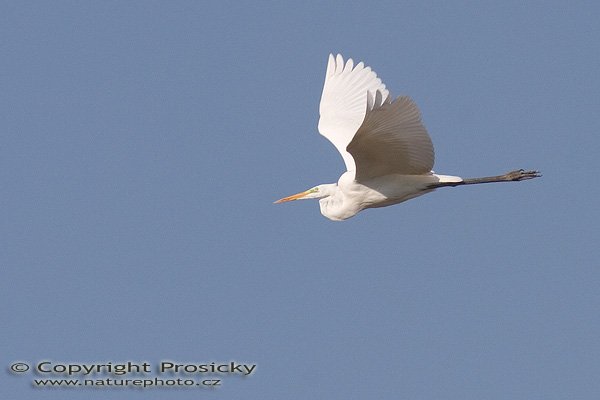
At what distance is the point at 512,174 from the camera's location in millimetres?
13531

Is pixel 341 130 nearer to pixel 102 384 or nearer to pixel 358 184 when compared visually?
pixel 358 184

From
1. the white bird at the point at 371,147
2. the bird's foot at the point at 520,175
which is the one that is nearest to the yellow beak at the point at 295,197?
the white bird at the point at 371,147

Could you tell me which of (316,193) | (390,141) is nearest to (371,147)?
(390,141)

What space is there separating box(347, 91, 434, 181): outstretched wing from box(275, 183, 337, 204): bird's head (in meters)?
0.98

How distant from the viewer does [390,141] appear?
11.9 meters

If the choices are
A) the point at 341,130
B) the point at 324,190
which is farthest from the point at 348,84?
the point at 324,190

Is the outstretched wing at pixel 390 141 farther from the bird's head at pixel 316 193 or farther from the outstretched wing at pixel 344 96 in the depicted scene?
the outstretched wing at pixel 344 96

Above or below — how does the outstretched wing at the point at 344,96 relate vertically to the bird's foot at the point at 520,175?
above

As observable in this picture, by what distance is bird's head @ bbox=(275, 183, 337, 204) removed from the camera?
13898 mm

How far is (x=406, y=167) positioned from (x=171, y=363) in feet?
11.8

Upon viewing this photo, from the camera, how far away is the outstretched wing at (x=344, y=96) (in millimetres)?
14844

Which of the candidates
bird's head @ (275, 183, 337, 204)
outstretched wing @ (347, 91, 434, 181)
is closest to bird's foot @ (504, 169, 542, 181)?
outstretched wing @ (347, 91, 434, 181)

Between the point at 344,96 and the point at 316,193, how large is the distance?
1630 millimetres

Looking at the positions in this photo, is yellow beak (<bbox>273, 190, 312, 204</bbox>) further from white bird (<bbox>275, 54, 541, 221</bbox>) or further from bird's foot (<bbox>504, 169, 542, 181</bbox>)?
bird's foot (<bbox>504, 169, 542, 181</bbox>)
